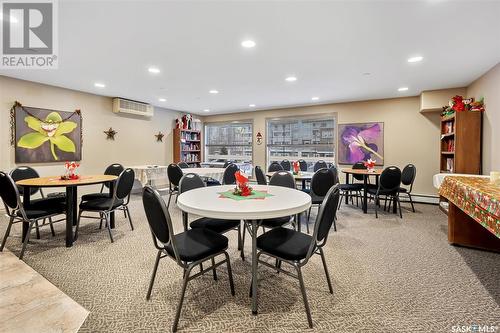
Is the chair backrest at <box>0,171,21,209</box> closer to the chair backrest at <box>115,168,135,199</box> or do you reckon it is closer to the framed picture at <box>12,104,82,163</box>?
the chair backrest at <box>115,168,135,199</box>

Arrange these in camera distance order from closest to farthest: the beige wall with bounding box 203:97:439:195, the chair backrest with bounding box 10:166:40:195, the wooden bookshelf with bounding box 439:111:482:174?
the chair backrest with bounding box 10:166:40:195 → the wooden bookshelf with bounding box 439:111:482:174 → the beige wall with bounding box 203:97:439:195

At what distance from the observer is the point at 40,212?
2830 millimetres

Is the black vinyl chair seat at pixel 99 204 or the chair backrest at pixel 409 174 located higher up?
the chair backrest at pixel 409 174

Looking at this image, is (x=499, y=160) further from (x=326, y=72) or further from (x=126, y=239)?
(x=126, y=239)

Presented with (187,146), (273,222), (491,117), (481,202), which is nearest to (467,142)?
(491,117)

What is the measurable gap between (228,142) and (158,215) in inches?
284

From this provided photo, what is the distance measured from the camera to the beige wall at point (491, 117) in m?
→ 3.73

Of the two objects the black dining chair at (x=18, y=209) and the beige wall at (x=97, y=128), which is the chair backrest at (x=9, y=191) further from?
the beige wall at (x=97, y=128)

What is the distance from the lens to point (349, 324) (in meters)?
1.70

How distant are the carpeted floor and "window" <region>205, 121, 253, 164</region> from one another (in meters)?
5.36

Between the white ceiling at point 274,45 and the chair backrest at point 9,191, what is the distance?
1.69 m

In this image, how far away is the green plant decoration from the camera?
4.73 m

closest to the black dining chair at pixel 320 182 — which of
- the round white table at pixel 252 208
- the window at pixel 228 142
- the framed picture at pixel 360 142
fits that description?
the round white table at pixel 252 208

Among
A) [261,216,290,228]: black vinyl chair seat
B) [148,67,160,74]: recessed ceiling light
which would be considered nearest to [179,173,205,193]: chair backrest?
[261,216,290,228]: black vinyl chair seat
